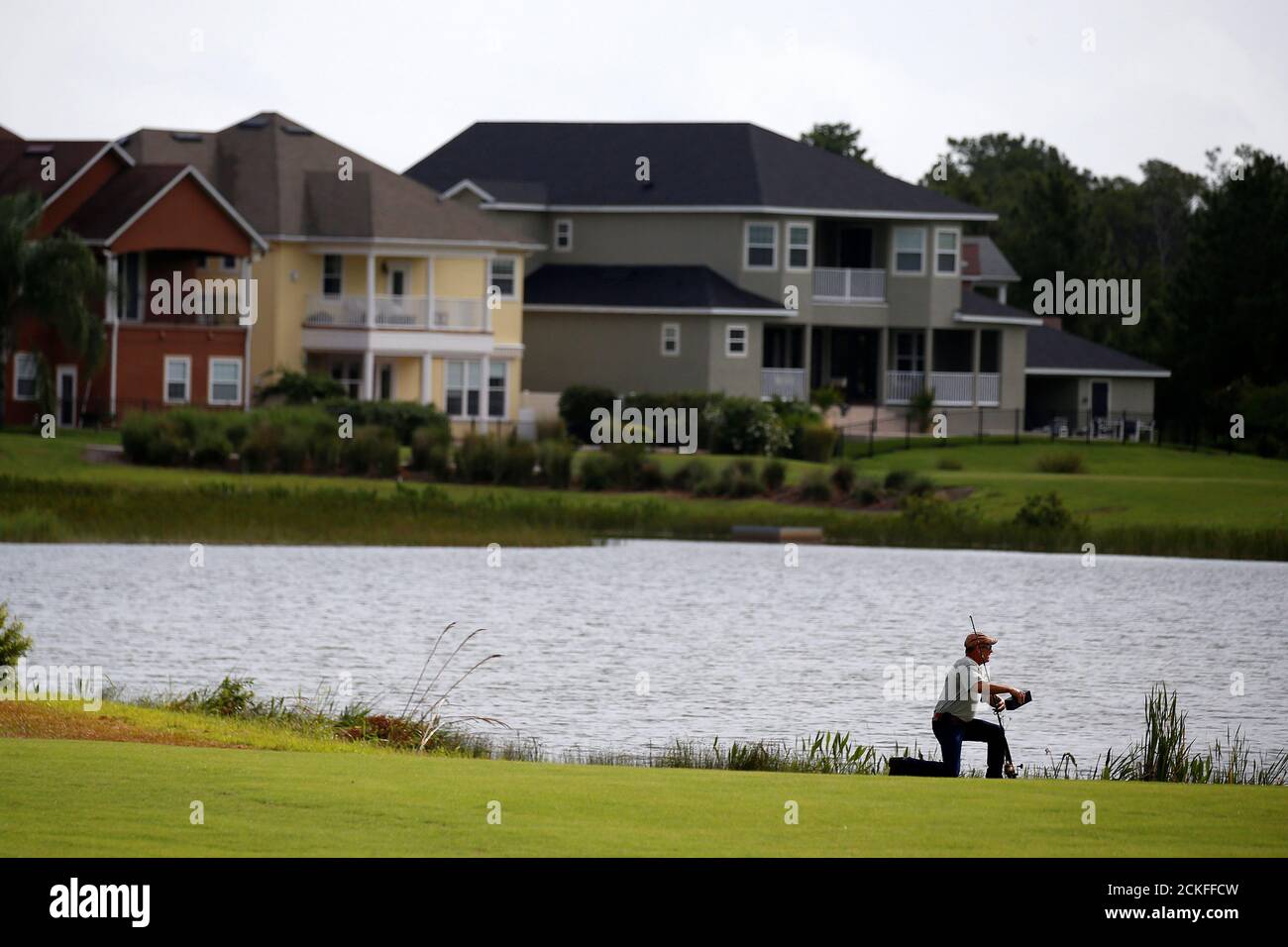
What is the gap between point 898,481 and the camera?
49.0m

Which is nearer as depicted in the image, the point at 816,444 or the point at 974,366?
the point at 816,444

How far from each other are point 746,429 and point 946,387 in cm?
1242

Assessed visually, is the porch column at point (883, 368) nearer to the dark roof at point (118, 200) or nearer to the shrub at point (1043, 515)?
the shrub at point (1043, 515)

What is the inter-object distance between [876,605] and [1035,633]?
4.18 m

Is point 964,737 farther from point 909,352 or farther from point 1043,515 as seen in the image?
point 909,352

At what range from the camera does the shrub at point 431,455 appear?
49.9m

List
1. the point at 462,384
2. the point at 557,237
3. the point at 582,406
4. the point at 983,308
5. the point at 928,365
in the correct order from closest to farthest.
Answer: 1. the point at 582,406
2. the point at 462,384
3. the point at 928,365
4. the point at 983,308
5. the point at 557,237

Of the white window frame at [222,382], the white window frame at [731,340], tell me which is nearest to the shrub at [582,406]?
the white window frame at [731,340]

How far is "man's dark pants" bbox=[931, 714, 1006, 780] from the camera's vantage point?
16938mm

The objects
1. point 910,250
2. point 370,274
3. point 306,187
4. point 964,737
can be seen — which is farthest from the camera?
point 910,250

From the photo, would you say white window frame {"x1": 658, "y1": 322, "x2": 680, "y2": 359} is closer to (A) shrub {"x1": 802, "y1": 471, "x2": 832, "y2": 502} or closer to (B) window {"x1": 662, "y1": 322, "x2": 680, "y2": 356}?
(B) window {"x1": 662, "y1": 322, "x2": 680, "y2": 356}

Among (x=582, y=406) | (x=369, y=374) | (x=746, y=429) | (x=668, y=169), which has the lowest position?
(x=746, y=429)

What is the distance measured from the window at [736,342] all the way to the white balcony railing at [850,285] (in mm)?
3094

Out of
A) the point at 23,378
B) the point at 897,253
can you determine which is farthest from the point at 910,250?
the point at 23,378
